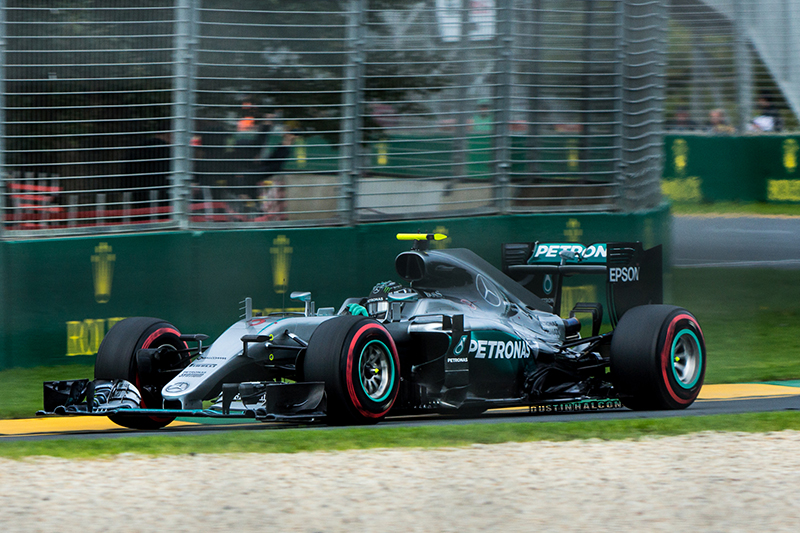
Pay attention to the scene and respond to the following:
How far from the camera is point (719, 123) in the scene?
23.3 metres

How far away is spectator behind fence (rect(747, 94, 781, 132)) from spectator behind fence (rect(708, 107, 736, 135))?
1.32 ft

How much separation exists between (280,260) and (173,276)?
3.88 ft

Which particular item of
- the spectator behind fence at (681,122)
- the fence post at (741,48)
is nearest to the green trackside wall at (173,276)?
the fence post at (741,48)

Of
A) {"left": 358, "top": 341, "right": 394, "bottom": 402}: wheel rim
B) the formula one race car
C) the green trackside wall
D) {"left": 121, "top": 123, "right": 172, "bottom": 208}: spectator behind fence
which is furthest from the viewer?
{"left": 121, "top": 123, "right": 172, "bottom": 208}: spectator behind fence

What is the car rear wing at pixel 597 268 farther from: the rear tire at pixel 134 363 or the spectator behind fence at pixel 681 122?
the spectator behind fence at pixel 681 122

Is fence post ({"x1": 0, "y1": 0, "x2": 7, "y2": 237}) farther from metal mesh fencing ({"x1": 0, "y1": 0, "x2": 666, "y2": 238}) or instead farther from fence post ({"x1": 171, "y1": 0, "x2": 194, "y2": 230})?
fence post ({"x1": 171, "y1": 0, "x2": 194, "y2": 230})

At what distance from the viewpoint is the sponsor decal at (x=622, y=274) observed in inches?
387

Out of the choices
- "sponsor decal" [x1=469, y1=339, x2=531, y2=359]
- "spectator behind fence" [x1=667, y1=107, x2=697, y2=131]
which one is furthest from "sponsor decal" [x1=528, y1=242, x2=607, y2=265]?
"spectator behind fence" [x1=667, y1=107, x2=697, y2=131]

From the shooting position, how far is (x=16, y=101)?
37.5 ft

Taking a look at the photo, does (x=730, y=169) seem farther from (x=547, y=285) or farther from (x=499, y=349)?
(x=499, y=349)

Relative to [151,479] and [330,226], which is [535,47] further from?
[151,479]

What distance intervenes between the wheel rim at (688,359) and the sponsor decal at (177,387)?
3826 mm

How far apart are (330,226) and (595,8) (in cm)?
458

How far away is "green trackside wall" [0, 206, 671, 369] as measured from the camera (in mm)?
11344
